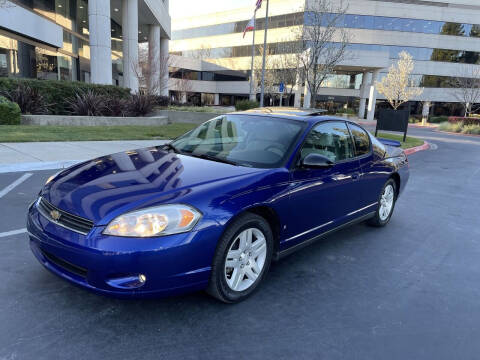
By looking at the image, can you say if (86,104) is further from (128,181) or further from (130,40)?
(128,181)

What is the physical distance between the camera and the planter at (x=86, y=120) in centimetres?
1316

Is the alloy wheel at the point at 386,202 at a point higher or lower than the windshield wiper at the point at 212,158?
lower

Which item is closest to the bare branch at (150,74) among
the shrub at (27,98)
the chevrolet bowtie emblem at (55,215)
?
the shrub at (27,98)

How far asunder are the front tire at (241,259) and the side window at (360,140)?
78.1 inches

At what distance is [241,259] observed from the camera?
10.0 ft

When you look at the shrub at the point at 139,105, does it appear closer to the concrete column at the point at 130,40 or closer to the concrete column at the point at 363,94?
the concrete column at the point at 130,40

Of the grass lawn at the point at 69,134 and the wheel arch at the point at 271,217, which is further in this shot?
the grass lawn at the point at 69,134

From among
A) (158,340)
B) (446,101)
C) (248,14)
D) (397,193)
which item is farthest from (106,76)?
(446,101)

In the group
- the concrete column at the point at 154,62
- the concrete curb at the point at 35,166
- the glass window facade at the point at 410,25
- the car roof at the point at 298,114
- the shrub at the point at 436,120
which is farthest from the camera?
the glass window facade at the point at 410,25

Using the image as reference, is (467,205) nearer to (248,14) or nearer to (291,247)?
(291,247)

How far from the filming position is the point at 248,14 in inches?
2147

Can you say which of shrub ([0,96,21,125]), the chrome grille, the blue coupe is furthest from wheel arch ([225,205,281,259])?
shrub ([0,96,21,125])

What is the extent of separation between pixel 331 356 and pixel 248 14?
191 ft

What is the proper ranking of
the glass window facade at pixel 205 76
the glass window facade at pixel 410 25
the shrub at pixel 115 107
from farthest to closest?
the glass window facade at pixel 205 76, the glass window facade at pixel 410 25, the shrub at pixel 115 107
